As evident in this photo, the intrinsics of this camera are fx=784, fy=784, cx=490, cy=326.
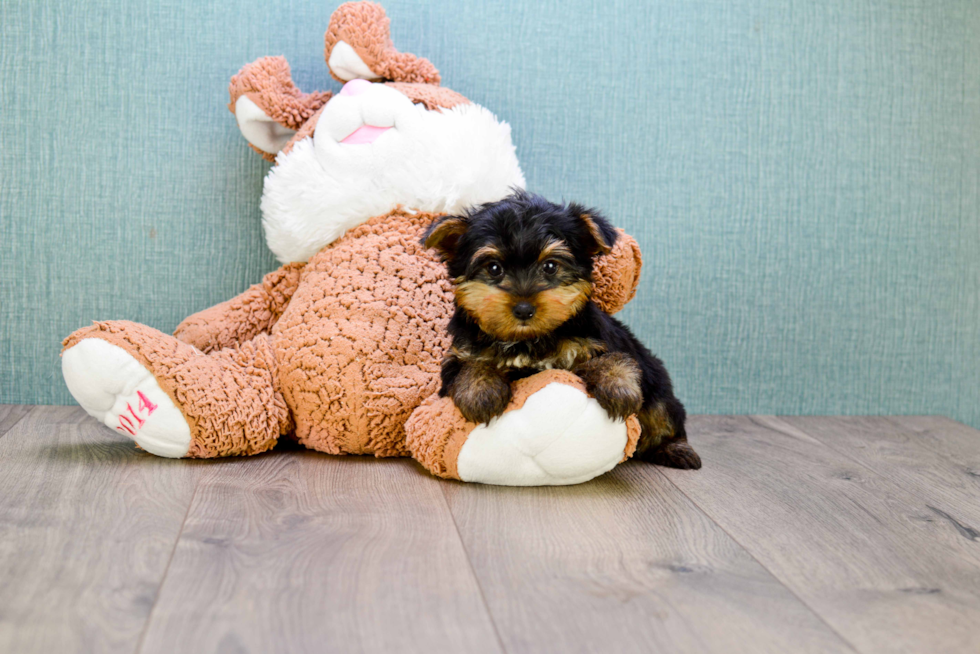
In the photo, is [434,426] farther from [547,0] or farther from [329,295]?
[547,0]

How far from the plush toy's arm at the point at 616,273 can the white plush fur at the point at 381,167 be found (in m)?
0.36

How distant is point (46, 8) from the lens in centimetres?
243

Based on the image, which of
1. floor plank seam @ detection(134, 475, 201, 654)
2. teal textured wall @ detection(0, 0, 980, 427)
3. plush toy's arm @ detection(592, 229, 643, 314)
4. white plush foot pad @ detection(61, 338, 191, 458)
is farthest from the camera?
teal textured wall @ detection(0, 0, 980, 427)

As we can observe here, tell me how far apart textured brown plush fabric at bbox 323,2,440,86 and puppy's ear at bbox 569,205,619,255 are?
85 centimetres

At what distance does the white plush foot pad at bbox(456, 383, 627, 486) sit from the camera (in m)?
1.72

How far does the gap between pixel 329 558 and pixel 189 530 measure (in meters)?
0.31

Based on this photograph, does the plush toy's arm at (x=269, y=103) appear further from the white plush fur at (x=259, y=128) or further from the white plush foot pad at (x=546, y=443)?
the white plush foot pad at (x=546, y=443)

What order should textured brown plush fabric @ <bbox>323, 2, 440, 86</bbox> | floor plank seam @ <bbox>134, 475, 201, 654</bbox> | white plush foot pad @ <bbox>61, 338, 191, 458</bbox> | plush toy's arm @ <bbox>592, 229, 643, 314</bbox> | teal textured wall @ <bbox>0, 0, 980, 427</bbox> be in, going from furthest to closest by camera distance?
teal textured wall @ <bbox>0, 0, 980, 427</bbox>
textured brown plush fabric @ <bbox>323, 2, 440, 86</bbox>
plush toy's arm @ <bbox>592, 229, 643, 314</bbox>
white plush foot pad @ <bbox>61, 338, 191, 458</bbox>
floor plank seam @ <bbox>134, 475, 201, 654</bbox>

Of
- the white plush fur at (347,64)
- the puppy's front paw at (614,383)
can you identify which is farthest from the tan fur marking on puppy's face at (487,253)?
the white plush fur at (347,64)

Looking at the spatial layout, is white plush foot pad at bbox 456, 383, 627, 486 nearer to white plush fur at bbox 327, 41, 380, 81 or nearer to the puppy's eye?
the puppy's eye

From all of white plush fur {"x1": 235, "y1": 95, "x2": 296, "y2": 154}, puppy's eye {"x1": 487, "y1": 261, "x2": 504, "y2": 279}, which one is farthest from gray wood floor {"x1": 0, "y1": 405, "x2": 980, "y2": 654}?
white plush fur {"x1": 235, "y1": 95, "x2": 296, "y2": 154}

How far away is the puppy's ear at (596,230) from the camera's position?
1711 millimetres

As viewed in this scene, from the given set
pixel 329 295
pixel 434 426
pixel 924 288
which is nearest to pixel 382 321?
pixel 329 295

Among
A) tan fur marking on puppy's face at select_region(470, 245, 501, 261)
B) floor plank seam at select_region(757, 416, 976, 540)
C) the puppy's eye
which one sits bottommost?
floor plank seam at select_region(757, 416, 976, 540)
